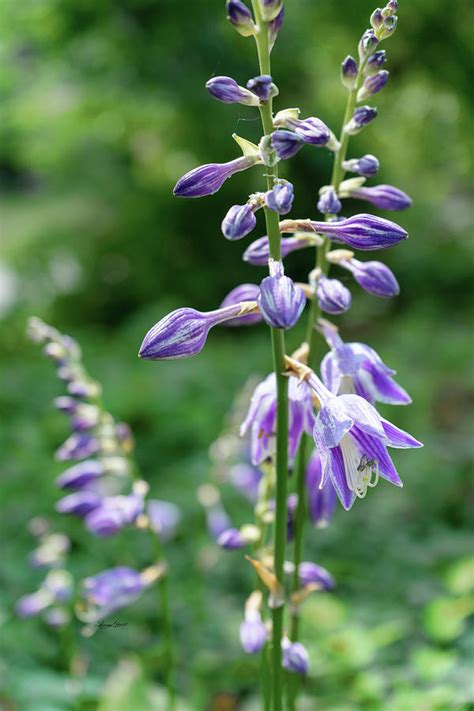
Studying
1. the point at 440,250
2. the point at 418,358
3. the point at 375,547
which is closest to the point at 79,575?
the point at 375,547

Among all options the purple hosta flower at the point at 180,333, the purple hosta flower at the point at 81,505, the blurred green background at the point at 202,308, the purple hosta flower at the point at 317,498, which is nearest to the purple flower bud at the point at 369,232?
the purple hosta flower at the point at 180,333

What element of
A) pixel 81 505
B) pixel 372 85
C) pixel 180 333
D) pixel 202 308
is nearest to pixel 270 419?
pixel 180 333

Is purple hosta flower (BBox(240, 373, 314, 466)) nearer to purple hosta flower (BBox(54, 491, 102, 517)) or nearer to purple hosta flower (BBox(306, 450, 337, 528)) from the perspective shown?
purple hosta flower (BBox(306, 450, 337, 528))

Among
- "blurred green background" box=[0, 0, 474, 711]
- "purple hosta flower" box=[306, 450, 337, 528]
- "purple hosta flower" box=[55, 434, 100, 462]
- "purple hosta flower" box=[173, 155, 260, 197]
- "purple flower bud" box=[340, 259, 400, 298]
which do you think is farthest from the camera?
"blurred green background" box=[0, 0, 474, 711]

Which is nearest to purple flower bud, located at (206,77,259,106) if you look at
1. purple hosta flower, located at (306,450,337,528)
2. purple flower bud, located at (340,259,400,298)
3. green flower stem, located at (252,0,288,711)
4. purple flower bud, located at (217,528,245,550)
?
green flower stem, located at (252,0,288,711)

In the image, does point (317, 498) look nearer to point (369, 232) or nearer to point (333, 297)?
Answer: point (333, 297)

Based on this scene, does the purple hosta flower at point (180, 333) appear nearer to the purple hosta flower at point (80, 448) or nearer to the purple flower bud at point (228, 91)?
the purple flower bud at point (228, 91)

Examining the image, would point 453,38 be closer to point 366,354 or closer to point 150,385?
point 150,385
